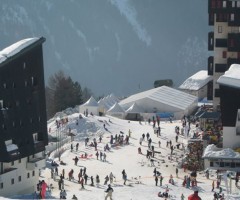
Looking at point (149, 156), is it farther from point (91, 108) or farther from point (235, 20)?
point (91, 108)

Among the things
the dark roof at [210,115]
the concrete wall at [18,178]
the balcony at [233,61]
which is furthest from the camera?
the balcony at [233,61]

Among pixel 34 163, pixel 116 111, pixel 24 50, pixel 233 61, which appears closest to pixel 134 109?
pixel 116 111

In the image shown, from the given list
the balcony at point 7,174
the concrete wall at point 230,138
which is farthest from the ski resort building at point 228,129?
the balcony at point 7,174

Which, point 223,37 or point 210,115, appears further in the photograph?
point 223,37

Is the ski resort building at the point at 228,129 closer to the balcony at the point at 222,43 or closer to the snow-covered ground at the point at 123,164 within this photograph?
the snow-covered ground at the point at 123,164

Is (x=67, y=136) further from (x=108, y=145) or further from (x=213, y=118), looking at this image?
(x=213, y=118)

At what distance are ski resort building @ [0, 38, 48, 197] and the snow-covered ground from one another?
2524mm

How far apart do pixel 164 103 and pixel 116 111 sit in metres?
7.10

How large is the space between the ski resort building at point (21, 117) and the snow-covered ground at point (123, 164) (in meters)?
2.52

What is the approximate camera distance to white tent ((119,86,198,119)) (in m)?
99.4

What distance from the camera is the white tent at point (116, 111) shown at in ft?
316

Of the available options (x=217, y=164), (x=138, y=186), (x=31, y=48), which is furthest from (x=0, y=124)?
(x=217, y=164)

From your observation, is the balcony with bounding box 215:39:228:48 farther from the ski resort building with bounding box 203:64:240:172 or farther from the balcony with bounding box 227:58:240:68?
the ski resort building with bounding box 203:64:240:172

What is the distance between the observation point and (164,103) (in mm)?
100438
